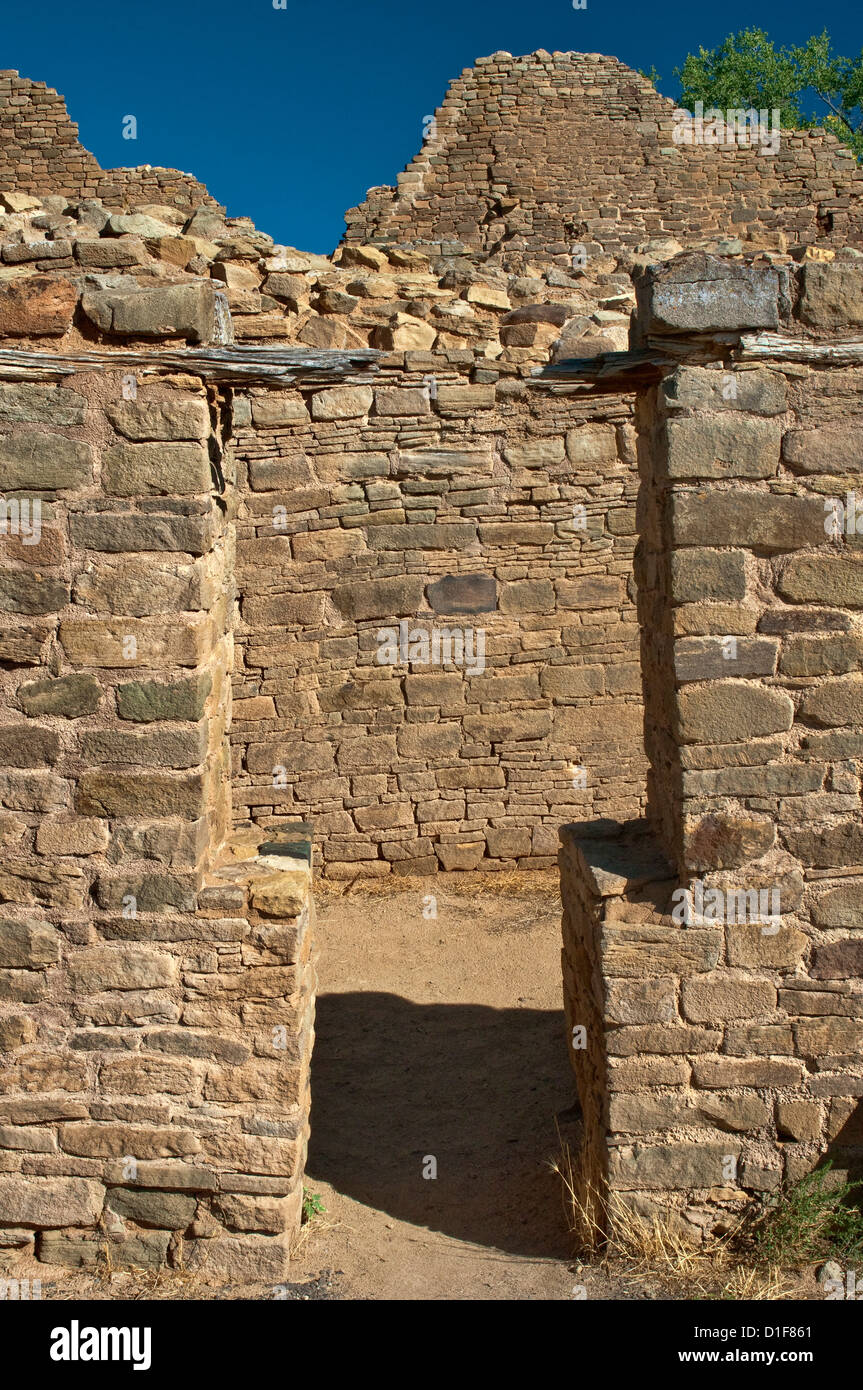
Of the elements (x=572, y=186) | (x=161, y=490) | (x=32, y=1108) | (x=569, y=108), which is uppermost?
(x=569, y=108)

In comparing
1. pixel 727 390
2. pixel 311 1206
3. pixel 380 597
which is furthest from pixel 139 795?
pixel 380 597

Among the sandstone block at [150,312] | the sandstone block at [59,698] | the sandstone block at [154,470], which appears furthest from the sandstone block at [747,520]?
the sandstone block at [59,698]

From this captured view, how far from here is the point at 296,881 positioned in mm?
3527

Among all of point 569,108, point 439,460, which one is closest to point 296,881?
point 439,460

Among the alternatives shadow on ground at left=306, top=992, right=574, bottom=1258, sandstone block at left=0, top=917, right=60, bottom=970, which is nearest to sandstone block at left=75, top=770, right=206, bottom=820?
sandstone block at left=0, top=917, right=60, bottom=970

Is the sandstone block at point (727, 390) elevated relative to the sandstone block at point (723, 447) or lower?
elevated

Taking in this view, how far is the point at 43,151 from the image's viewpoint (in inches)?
507

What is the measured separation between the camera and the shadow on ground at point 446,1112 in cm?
401

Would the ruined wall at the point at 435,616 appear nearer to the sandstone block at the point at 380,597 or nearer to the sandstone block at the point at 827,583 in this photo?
the sandstone block at the point at 380,597

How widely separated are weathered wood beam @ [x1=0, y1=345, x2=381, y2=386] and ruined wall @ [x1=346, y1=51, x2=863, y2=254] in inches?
428

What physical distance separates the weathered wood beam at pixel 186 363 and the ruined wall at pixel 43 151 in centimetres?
1056

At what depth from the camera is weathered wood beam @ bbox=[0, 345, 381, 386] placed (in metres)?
3.44

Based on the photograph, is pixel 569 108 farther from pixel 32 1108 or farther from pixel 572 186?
pixel 32 1108

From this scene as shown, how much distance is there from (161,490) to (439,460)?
3861 mm
